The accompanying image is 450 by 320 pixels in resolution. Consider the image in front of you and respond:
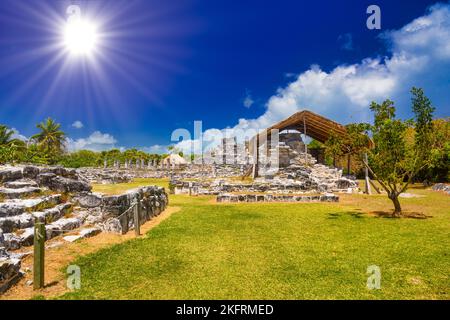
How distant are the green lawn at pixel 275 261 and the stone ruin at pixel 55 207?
1561 mm

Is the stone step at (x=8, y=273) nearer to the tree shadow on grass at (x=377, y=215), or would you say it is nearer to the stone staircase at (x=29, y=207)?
the stone staircase at (x=29, y=207)

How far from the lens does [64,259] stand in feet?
23.2

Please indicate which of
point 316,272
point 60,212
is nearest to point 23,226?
point 60,212

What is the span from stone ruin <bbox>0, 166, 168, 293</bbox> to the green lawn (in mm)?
1561

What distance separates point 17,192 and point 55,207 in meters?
1.24

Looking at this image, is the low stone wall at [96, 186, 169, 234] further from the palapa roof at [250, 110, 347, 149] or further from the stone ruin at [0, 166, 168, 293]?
the palapa roof at [250, 110, 347, 149]

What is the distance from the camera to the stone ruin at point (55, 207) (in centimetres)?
786

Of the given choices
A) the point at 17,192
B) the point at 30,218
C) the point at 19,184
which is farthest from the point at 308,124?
the point at 30,218

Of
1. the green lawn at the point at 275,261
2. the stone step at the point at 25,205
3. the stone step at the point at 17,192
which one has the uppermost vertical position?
the stone step at the point at 17,192

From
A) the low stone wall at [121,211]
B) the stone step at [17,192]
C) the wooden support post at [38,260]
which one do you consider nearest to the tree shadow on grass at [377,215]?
the low stone wall at [121,211]

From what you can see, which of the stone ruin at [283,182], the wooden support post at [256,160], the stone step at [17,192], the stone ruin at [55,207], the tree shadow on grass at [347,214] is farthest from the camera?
the wooden support post at [256,160]

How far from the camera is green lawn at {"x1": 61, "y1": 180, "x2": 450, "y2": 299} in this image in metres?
5.43
